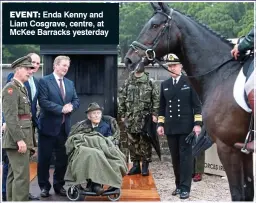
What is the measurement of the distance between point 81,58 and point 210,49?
321 cm

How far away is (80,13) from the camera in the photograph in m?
6.02

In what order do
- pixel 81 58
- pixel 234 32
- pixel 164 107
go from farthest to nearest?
pixel 234 32 → pixel 81 58 → pixel 164 107

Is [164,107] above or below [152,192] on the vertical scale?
above

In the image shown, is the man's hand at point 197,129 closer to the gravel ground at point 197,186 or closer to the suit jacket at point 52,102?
the gravel ground at point 197,186

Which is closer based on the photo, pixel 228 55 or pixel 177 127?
pixel 228 55

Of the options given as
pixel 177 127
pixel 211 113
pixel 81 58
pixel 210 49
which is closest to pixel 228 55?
pixel 210 49

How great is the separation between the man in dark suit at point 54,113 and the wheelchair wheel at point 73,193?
249 millimetres

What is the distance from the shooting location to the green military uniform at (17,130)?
4.20m

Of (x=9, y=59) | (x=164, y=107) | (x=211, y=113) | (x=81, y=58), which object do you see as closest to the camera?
(x=211, y=113)

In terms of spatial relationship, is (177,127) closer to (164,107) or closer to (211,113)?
(164,107)

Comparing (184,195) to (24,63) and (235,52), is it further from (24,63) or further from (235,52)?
(24,63)

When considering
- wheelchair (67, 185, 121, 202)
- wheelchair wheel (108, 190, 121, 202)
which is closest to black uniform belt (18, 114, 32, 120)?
wheelchair (67, 185, 121, 202)

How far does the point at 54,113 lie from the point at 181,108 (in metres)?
1.43

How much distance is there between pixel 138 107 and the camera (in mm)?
6520
